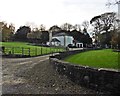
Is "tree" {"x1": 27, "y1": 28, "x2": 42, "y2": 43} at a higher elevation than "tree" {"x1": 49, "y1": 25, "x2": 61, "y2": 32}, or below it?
below

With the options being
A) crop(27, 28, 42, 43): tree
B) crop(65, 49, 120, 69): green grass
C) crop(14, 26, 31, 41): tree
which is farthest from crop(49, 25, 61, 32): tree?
crop(65, 49, 120, 69): green grass

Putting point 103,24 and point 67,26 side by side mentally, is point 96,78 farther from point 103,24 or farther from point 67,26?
point 67,26

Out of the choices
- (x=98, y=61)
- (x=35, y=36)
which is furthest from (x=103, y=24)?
(x=98, y=61)

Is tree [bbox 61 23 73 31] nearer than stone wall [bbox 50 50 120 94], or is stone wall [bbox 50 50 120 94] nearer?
stone wall [bbox 50 50 120 94]

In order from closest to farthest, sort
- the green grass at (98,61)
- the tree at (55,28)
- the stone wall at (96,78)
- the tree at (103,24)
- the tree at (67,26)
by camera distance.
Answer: the stone wall at (96,78) → the green grass at (98,61) → the tree at (103,24) → the tree at (67,26) → the tree at (55,28)

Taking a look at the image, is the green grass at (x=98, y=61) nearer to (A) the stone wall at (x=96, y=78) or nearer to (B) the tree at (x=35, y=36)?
(A) the stone wall at (x=96, y=78)

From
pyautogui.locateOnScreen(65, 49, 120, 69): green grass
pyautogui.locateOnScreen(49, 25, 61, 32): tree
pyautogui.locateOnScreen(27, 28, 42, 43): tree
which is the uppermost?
pyautogui.locateOnScreen(49, 25, 61, 32): tree

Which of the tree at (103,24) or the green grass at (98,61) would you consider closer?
the green grass at (98,61)

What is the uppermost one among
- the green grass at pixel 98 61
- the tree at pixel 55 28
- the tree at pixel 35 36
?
the tree at pixel 55 28

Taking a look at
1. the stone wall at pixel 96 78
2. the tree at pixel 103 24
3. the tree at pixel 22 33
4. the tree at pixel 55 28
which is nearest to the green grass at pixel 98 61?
the stone wall at pixel 96 78

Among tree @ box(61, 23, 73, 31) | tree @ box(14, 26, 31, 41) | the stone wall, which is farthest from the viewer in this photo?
tree @ box(61, 23, 73, 31)

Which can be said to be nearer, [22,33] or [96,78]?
[96,78]

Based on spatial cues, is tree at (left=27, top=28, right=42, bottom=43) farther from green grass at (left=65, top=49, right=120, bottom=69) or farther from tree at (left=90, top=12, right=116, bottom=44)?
green grass at (left=65, top=49, right=120, bottom=69)

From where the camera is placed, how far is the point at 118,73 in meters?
8.90
